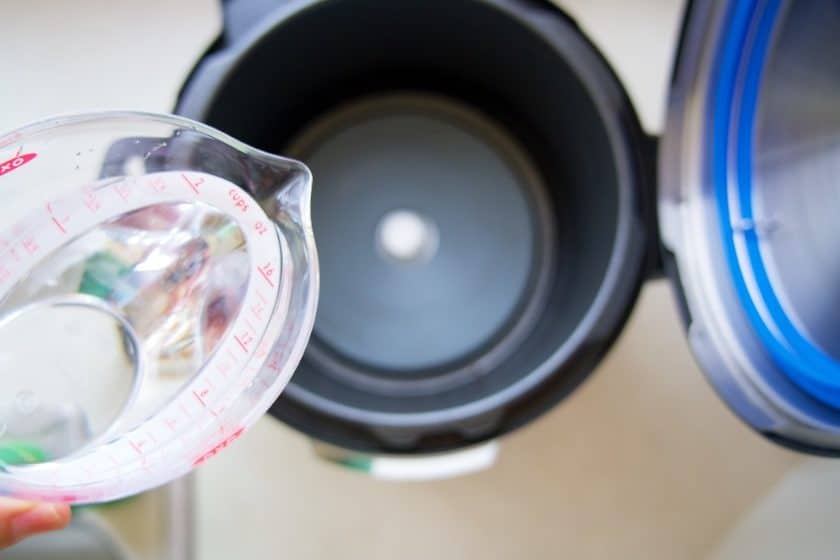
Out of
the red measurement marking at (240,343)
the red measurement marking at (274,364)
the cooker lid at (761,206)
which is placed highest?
the cooker lid at (761,206)

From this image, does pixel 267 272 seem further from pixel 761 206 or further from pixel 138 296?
pixel 761 206

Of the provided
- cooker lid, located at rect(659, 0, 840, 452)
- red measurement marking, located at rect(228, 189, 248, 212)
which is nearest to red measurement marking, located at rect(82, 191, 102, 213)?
red measurement marking, located at rect(228, 189, 248, 212)

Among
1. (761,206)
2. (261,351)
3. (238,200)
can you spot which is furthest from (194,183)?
(761,206)

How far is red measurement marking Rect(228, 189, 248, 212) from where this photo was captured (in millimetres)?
595

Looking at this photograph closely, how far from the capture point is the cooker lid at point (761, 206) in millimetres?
615

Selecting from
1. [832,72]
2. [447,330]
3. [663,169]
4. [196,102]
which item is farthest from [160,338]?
[832,72]

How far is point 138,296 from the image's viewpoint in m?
0.65

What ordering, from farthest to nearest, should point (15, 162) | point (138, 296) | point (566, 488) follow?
point (566, 488)
point (138, 296)
point (15, 162)

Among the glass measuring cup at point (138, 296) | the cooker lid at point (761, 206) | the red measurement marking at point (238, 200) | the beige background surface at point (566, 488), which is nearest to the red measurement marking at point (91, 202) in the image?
the glass measuring cup at point (138, 296)

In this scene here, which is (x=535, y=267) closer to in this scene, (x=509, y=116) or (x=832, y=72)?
(x=509, y=116)

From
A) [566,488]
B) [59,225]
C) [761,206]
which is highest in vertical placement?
[761,206]

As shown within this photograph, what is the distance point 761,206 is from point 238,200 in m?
0.44

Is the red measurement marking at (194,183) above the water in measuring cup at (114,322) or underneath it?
above

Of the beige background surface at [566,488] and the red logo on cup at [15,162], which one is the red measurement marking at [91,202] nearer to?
the red logo on cup at [15,162]
